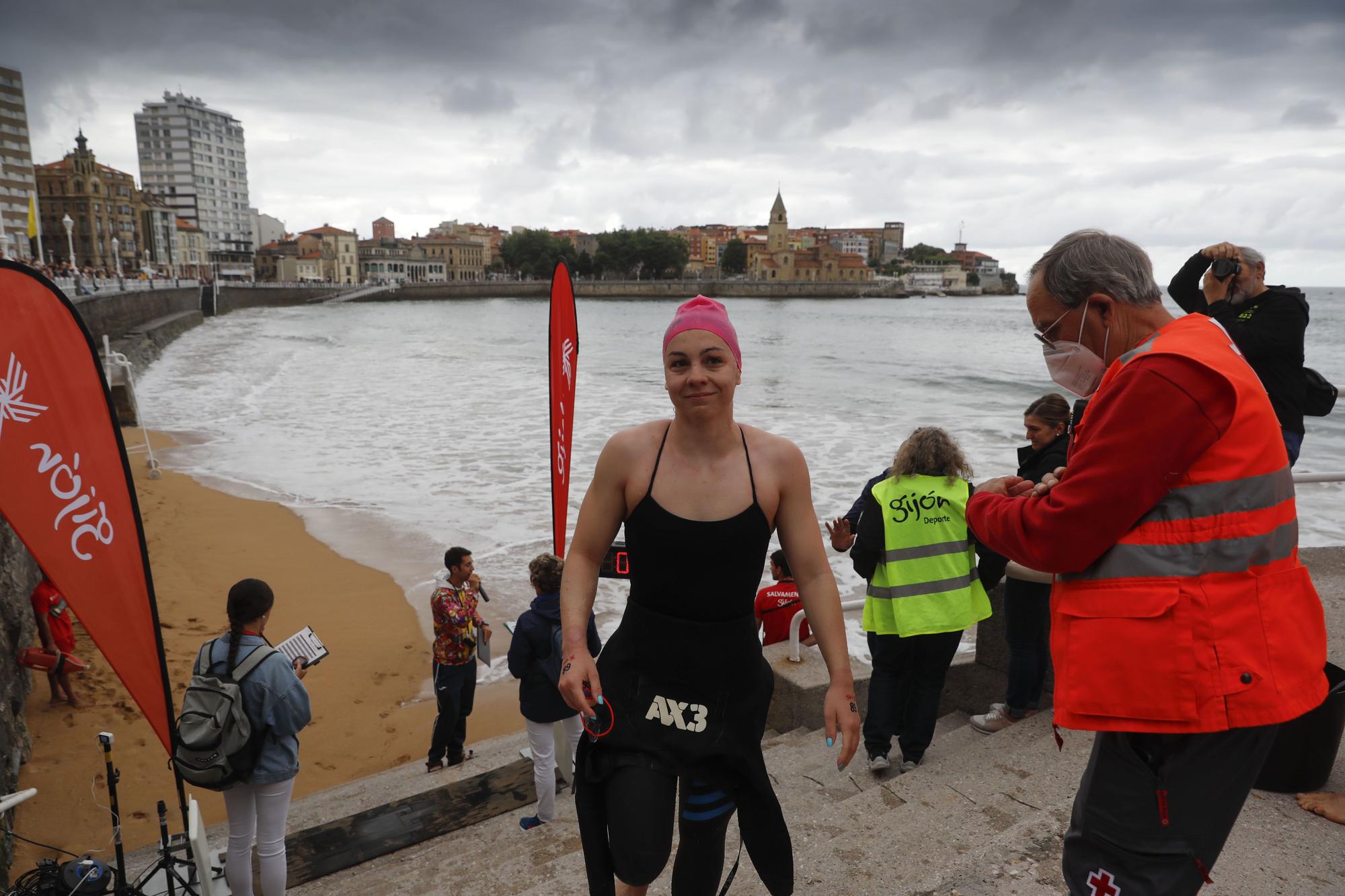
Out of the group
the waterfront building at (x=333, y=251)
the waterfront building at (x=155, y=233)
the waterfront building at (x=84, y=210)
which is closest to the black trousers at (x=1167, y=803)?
the waterfront building at (x=84, y=210)

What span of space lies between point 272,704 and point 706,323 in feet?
8.54

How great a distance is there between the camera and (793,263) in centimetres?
16062

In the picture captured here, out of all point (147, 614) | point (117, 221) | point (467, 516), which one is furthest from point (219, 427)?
point (117, 221)

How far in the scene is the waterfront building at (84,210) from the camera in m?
103

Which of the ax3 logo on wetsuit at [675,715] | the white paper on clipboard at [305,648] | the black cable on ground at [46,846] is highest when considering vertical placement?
the ax3 logo on wetsuit at [675,715]

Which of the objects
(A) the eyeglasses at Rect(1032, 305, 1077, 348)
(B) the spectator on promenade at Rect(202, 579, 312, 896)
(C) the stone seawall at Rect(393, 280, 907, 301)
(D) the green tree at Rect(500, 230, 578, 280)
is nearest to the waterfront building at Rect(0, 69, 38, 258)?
(C) the stone seawall at Rect(393, 280, 907, 301)

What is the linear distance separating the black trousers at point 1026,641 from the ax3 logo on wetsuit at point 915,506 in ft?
2.23

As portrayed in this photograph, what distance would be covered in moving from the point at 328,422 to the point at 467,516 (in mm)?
9706

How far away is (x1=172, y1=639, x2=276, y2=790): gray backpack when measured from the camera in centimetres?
333

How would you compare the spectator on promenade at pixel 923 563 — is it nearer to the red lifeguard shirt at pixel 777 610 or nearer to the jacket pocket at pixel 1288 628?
the red lifeguard shirt at pixel 777 610

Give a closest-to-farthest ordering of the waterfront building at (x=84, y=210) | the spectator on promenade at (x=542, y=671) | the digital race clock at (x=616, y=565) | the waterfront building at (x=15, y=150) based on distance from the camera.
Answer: the digital race clock at (x=616, y=565) → the spectator on promenade at (x=542, y=671) → the waterfront building at (x=15, y=150) → the waterfront building at (x=84, y=210)

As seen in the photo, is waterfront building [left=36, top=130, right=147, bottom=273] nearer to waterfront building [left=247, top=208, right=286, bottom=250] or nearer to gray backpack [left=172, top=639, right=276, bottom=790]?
waterfront building [left=247, top=208, right=286, bottom=250]

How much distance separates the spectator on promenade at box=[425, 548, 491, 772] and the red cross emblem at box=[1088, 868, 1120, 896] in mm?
4115

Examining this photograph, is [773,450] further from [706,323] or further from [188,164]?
[188,164]
